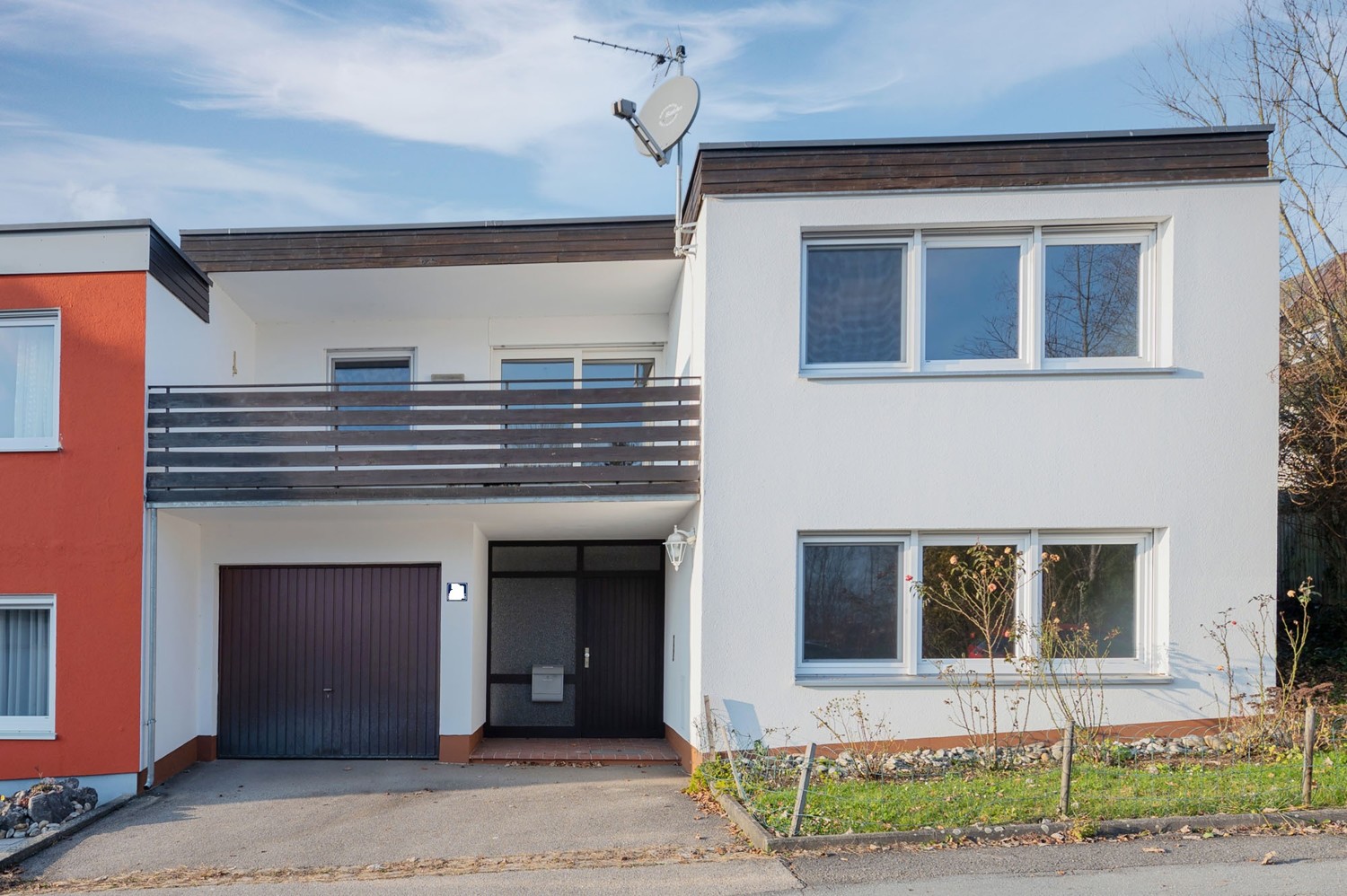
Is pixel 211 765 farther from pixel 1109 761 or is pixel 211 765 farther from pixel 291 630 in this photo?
pixel 1109 761

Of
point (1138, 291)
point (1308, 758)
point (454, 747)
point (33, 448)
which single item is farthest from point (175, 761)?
point (1138, 291)

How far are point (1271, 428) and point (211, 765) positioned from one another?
11339 millimetres

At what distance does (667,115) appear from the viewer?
10367mm

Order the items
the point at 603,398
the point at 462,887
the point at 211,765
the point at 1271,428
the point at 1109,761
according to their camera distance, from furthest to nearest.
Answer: the point at 211,765, the point at 603,398, the point at 1271,428, the point at 1109,761, the point at 462,887

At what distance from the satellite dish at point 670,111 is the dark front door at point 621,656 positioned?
5.43m

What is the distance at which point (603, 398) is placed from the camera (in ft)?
32.7

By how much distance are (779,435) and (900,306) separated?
1662 millimetres

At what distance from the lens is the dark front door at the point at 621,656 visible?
12711 millimetres

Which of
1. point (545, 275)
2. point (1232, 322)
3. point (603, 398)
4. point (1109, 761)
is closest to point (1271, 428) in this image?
point (1232, 322)

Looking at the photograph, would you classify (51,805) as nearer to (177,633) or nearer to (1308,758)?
(177,633)

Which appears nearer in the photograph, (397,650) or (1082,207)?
(1082,207)

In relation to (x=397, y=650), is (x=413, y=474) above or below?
above

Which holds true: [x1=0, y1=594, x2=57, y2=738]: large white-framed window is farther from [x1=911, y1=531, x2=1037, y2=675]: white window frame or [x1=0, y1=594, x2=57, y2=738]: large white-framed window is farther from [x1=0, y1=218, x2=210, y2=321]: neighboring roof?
[x1=911, y1=531, x2=1037, y2=675]: white window frame

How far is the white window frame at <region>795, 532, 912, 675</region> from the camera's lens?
9250mm
